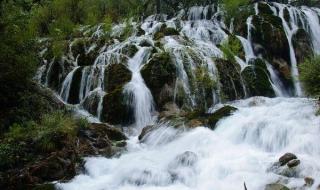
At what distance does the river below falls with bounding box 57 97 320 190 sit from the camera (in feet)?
36.2

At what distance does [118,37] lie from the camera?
2620 centimetres

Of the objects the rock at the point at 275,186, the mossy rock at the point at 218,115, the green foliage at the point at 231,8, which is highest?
the green foliage at the point at 231,8

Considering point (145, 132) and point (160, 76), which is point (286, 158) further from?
point (160, 76)

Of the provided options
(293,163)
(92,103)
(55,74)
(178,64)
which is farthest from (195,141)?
(55,74)

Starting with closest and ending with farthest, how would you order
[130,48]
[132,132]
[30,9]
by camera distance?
[132,132], [30,9], [130,48]

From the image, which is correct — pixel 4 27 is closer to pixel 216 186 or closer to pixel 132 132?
pixel 132 132

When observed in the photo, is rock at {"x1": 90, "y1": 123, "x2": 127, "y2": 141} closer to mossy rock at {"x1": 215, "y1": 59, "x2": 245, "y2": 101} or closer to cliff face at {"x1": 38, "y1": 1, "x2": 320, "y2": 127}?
cliff face at {"x1": 38, "y1": 1, "x2": 320, "y2": 127}

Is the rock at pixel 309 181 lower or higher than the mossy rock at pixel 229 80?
lower

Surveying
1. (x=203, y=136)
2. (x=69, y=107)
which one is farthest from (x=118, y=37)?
(x=203, y=136)

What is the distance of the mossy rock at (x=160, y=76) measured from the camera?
18844mm

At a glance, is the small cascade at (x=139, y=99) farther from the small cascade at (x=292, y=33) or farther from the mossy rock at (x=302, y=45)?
the mossy rock at (x=302, y=45)

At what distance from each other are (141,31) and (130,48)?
18.2 feet

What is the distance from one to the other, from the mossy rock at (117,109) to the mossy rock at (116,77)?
772 mm

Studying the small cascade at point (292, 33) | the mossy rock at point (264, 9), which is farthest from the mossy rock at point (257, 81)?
the mossy rock at point (264, 9)
